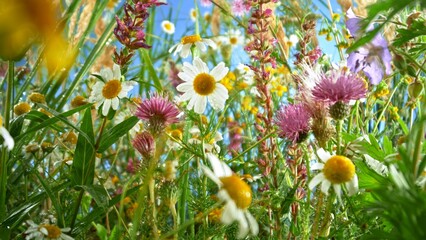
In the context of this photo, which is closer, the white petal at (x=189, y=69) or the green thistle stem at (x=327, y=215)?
the green thistle stem at (x=327, y=215)

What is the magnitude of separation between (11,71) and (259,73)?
38 cm

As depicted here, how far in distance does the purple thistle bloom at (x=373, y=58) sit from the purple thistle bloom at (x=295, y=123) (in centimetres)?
9

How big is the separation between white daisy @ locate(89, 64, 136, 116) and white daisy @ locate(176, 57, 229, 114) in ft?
0.25

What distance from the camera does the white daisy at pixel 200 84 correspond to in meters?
0.83

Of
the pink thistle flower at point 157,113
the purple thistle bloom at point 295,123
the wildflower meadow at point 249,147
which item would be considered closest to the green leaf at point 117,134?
the wildflower meadow at point 249,147

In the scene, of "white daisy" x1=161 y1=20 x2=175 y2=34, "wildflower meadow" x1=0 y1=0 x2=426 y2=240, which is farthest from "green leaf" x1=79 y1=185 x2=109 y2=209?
"white daisy" x1=161 y1=20 x2=175 y2=34

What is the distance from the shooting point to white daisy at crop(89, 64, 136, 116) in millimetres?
811

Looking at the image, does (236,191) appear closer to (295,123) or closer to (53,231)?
(295,123)

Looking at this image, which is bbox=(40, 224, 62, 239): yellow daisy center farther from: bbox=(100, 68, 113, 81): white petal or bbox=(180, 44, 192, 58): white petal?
bbox=(180, 44, 192, 58): white petal

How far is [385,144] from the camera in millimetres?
704

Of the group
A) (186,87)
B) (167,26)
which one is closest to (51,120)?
(186,87)

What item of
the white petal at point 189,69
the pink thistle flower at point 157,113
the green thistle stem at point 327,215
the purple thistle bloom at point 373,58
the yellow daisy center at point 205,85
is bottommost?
the green thistle stem at point 327,215

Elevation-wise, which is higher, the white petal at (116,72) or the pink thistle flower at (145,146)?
the white petal at (116,72)

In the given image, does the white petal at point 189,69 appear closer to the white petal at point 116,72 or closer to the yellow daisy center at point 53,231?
the white petal at point 116,72
